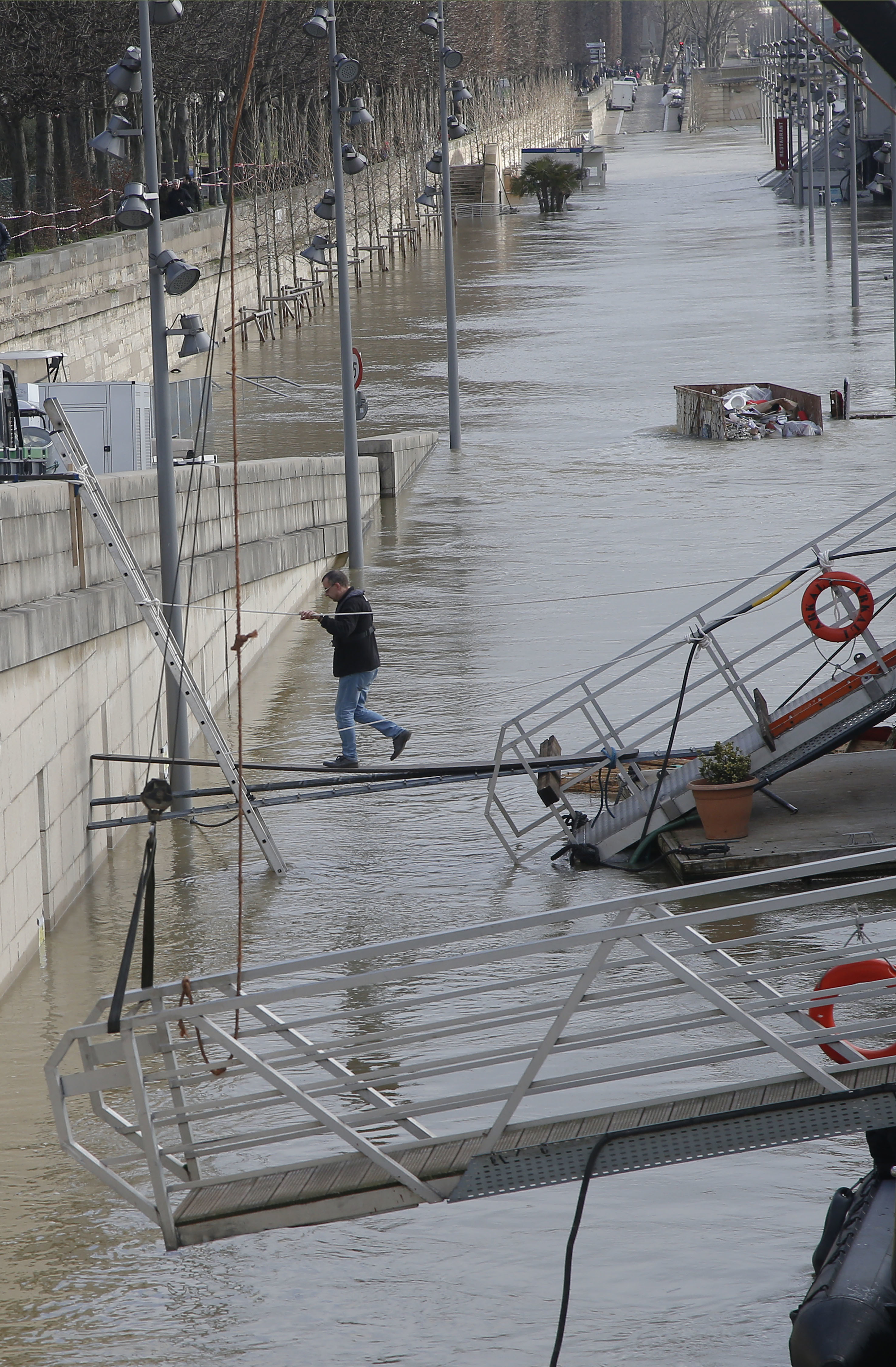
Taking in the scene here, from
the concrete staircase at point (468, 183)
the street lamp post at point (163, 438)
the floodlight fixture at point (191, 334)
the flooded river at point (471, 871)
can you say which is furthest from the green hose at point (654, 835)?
the concrete staircase at point (468, 183)

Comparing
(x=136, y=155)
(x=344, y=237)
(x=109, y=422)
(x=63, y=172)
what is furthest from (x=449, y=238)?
(x=136, y=155)

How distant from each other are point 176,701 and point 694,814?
4.45 metres

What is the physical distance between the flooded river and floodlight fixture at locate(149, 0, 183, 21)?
20.7ft

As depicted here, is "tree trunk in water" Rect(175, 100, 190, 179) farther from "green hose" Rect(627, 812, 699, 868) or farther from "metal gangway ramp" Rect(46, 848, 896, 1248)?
"metal gangway ramp" Rect(46, 848, 896, 1248)

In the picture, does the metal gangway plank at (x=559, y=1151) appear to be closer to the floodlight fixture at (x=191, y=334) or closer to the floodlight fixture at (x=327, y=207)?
the floodlight fixture at (x=191, y=334)

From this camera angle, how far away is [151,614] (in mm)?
13016

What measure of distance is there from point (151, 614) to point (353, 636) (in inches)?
75.3

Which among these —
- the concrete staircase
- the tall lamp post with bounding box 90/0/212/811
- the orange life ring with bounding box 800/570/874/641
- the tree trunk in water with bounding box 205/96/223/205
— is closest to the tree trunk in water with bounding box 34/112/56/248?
the tree trunk in water with bounding box 205/96/223/205

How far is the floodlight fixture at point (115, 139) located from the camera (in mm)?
13742

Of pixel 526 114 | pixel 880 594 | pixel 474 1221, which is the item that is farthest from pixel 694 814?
pixel 526 114

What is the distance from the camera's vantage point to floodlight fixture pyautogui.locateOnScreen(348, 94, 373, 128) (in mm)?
22969

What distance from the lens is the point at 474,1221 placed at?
792 centimetres

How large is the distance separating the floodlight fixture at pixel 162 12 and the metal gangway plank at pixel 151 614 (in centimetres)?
303

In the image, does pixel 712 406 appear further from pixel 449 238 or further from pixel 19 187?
pixel 19 187
